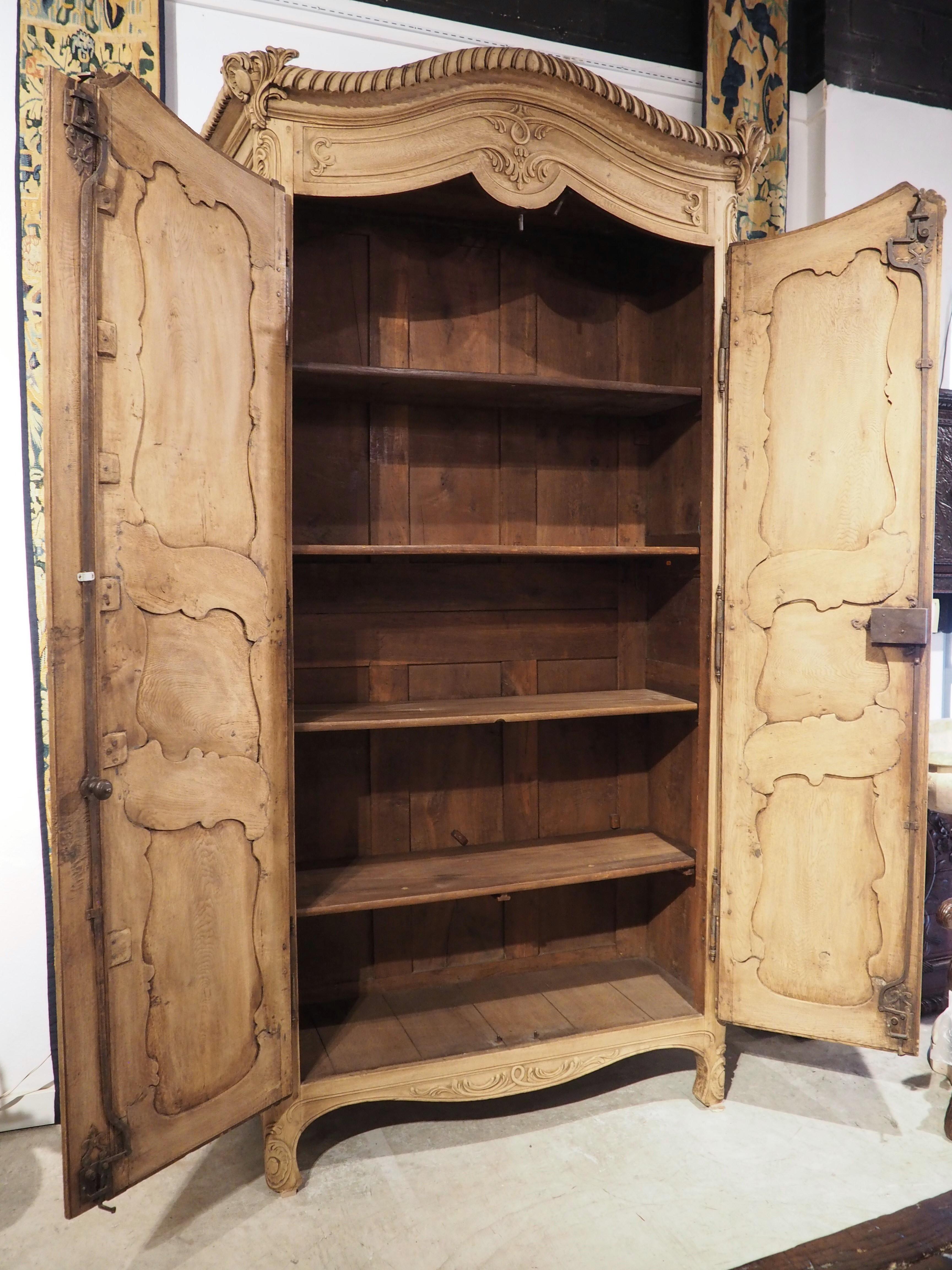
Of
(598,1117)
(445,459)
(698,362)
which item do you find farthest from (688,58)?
(598,1117)

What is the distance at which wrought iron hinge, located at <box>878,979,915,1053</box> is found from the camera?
2229mm

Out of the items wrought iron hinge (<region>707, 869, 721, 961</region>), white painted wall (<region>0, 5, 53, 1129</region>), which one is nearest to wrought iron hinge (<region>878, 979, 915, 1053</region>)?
wrought iron hinge (<region>707, 869, 721, 961</region>)

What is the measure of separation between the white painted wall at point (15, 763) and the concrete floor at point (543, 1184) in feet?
0.59

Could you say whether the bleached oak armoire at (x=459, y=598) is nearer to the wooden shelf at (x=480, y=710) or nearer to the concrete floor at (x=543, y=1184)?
the wooden shelf at (x=480, y=710)

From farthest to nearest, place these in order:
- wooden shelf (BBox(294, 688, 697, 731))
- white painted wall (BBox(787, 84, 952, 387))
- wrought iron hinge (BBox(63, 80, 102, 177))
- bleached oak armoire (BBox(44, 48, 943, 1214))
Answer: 1. white painted wall (BBox(787, 84, 952, 387))
2. wooden shelf (BBox(294, 688, 697, 731))
3. bleached oak armoire (BBox(44, 48, 943, 1214))
4. wrought iron hinge (BBox(63, 80, 102, 177))

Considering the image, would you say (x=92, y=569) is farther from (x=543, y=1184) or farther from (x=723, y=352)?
(x=543, y=1184)

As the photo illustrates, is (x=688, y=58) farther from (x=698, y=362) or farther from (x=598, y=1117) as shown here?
(x=598, y=1117)

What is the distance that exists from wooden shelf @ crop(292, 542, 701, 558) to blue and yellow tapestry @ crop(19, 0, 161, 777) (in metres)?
0.70

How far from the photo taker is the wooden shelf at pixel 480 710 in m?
2.22

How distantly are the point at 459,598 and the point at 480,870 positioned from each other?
772mm

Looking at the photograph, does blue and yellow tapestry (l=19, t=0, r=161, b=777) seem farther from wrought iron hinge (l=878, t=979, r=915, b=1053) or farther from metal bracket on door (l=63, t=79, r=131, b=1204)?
wrought iron hinge (l=878, t=979, r=915, b=1053)

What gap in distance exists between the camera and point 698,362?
245cm

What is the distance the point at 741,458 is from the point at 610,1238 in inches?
71.6

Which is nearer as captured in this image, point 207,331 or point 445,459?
point 207,331
